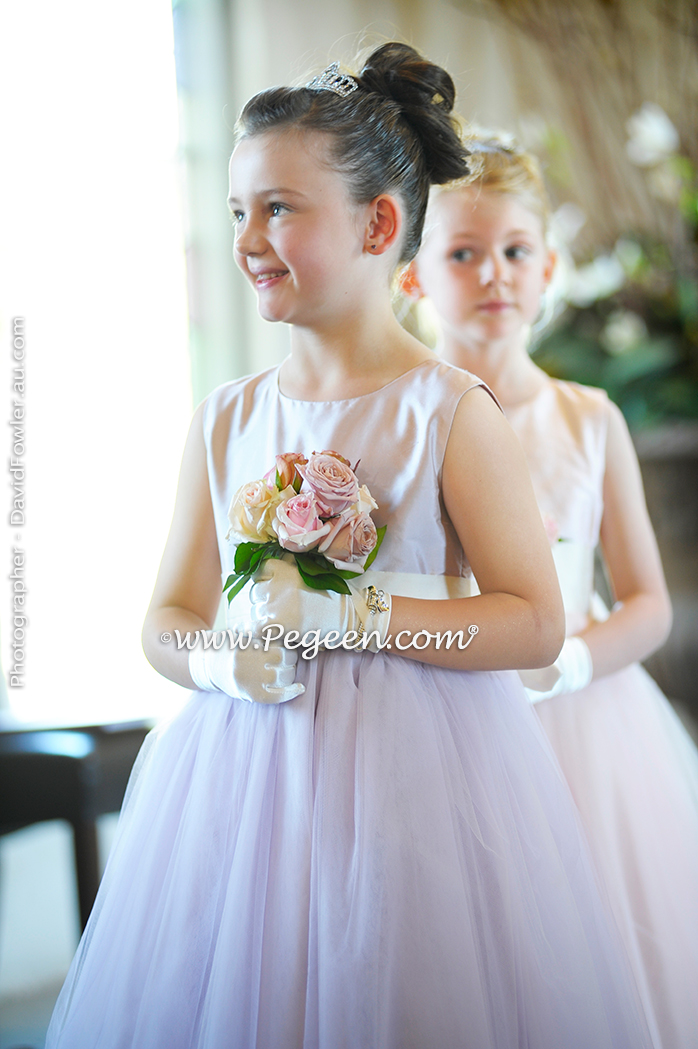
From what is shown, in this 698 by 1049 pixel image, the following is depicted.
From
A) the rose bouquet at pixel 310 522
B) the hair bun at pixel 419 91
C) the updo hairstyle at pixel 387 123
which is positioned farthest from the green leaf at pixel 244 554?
the hair bun at pixel 419 91

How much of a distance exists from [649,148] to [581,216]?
23 cm

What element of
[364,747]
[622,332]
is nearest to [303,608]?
[364,747]

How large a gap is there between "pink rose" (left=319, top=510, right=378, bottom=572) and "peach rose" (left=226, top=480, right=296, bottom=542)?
5 cm

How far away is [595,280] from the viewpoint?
7.30ft

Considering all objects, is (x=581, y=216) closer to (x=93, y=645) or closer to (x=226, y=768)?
(x=93, y=645)

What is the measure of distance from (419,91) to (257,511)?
479 mm

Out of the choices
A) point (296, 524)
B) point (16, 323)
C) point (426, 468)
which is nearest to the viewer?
point (296, 524)

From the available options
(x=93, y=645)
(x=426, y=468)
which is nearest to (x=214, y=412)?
(x=426, y=468)

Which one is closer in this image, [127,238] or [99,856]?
[127,238]

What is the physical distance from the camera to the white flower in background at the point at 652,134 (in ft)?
6.70

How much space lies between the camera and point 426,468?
0.81 meters

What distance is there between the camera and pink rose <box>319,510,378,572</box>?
726 mm

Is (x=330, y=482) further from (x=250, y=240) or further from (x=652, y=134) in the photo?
(x=652, y=134)

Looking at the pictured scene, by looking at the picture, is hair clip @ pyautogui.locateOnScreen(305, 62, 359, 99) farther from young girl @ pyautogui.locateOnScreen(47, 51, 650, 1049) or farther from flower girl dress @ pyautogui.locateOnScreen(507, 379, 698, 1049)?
flower girl dress @ pyautogui.locateOnScreen(507, 379, 698, 1049)
